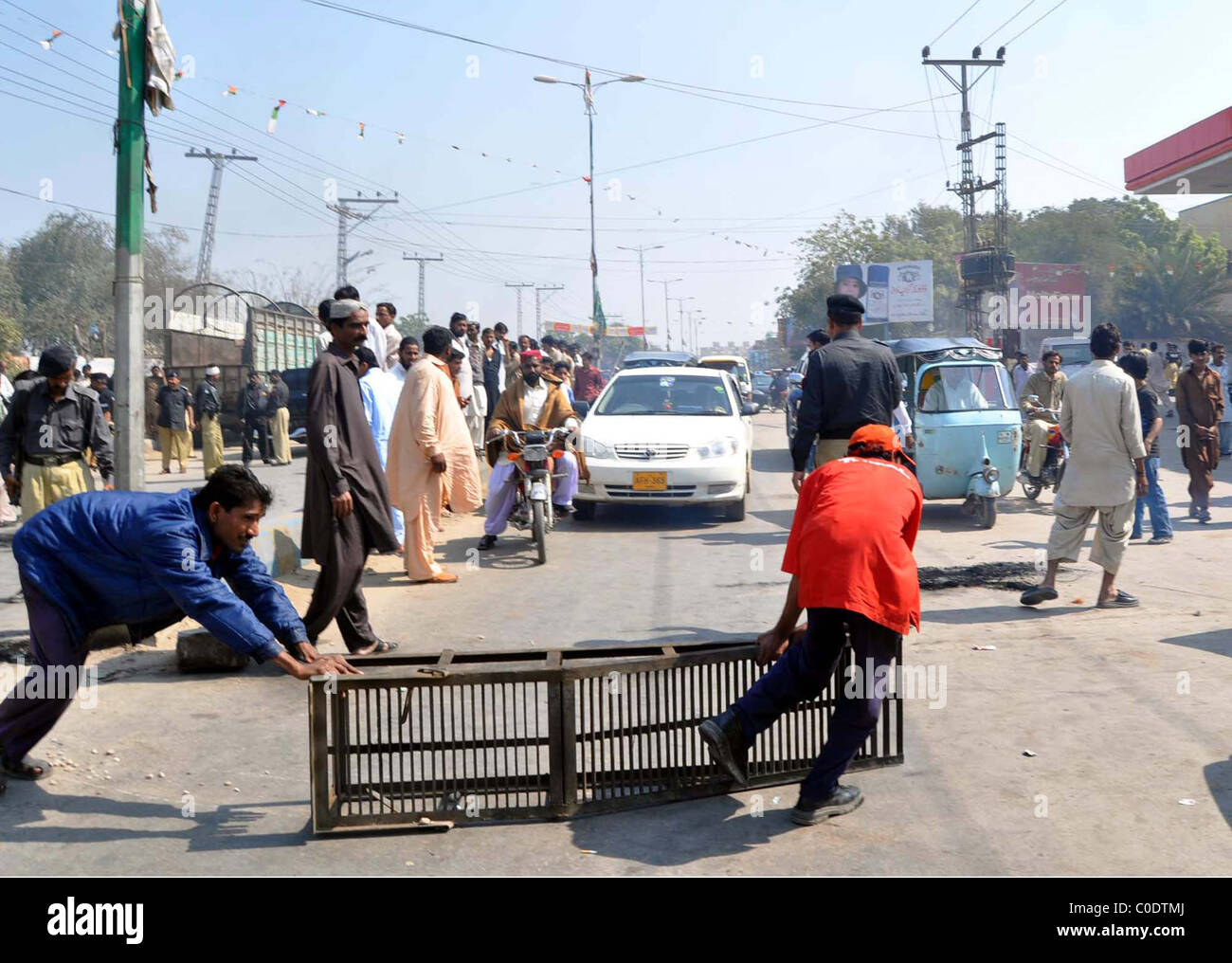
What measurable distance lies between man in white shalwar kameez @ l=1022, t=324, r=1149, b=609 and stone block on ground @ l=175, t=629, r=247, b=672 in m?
5.01

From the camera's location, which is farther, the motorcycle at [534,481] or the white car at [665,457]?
the white car at [665,457]

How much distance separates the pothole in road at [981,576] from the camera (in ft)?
29.1

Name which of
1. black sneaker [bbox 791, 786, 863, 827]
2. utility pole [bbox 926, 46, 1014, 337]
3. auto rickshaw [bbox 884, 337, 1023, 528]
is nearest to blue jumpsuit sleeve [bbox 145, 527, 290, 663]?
black sneaker [bbox 791, 786, 863, 827]

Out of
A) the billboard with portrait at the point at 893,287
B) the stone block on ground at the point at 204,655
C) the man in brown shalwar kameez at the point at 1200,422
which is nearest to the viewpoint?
the stone block on ground at the point at 204,655

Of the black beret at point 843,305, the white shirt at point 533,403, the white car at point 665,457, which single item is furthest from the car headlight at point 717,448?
the black beret at point 843,305

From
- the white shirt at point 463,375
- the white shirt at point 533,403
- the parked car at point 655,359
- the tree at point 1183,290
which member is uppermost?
the tree at point 1183,290

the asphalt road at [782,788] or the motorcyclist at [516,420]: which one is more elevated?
the motorcyclist at [516,420]

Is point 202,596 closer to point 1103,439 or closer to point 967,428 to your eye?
point 1103,439

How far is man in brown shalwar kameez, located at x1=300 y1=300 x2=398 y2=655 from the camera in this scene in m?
6.50

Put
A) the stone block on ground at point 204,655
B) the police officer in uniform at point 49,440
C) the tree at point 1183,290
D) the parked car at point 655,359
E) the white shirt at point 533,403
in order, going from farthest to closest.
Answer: the tree at point 1183,290 → the parked car at point 655,359 → the white shirt at point 533,403 → the police officer in uniform at point 49,440 → the stone block on ground at point 204,655

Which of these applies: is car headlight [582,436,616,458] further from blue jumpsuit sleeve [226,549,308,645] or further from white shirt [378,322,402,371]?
blue jumpsuit sleeve [226,549,308,645]

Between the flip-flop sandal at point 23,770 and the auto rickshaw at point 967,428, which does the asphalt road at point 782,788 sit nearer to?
the flip-flop sandal at point 23,770

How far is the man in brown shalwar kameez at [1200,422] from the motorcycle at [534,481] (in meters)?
6.36

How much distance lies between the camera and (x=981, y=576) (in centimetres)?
913
